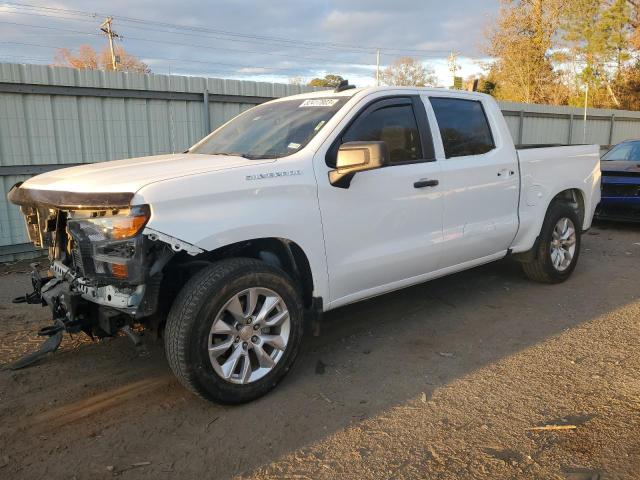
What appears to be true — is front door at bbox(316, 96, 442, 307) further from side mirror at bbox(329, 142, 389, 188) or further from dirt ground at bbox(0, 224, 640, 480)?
dirt ground at bbox(0, 224, 640, 480)

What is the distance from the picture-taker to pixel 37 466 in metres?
2.72

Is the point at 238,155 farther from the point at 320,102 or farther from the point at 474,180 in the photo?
the point at 474,180

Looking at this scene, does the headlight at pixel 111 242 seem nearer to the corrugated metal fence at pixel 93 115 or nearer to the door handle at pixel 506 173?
the door handle at pixel 506 173

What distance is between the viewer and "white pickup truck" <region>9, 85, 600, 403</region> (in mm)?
2971

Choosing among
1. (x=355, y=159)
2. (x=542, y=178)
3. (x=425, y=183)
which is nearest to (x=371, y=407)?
(x=355, y=159)

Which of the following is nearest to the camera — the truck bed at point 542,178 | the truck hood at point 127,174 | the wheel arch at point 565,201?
the truck hood at point 127,174

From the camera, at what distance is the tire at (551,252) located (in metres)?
5.50

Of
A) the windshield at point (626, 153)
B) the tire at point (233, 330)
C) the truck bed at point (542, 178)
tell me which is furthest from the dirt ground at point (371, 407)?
the windshield at point (626, 153)

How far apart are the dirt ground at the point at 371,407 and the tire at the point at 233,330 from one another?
191mm

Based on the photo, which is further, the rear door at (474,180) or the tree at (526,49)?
the tree at (526,49)

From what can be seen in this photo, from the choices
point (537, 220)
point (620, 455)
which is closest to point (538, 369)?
point (620, 455)

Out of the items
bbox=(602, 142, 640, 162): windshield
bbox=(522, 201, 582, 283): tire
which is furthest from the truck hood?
bbox=(602, 142, 640, 162): windshield

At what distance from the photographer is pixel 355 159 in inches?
135

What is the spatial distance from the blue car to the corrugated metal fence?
574 centimetres
